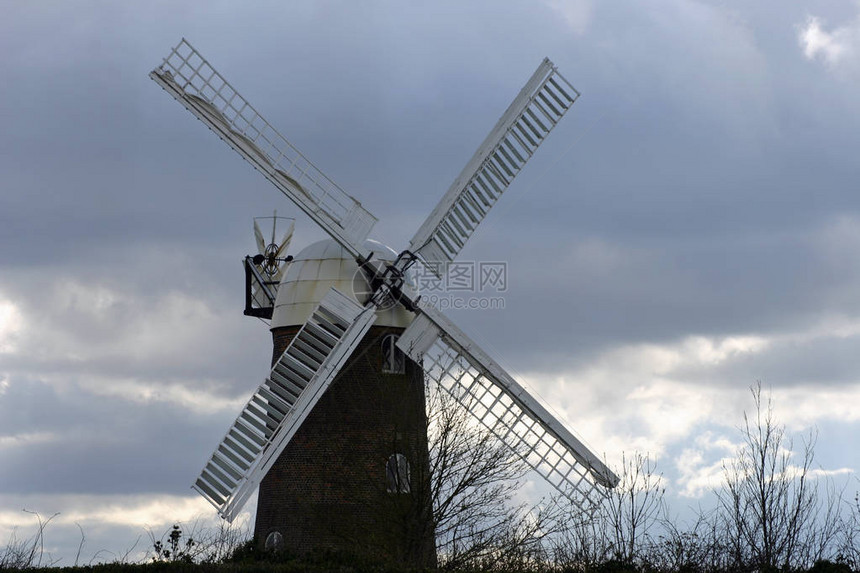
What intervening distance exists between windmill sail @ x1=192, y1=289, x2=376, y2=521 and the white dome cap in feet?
1.95

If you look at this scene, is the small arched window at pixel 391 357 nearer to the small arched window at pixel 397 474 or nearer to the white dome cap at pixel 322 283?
the white dome cap at pixel 322 283

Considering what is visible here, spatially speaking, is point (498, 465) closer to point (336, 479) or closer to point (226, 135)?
point (336, 479)

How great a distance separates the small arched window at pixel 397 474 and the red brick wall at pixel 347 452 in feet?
0.49

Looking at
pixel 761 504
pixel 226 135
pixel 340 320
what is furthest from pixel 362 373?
pixel 761 504

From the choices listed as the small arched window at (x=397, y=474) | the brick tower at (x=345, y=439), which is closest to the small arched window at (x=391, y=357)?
the brick tower at (x=345, y=439)

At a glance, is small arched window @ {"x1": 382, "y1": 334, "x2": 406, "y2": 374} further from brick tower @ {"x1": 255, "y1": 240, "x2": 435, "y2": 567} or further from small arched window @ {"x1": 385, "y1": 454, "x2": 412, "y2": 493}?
small arched window @ {"x1": 385, "y1": 454, "x2": 412, "y2": 493}

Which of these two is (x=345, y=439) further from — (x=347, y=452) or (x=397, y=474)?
(x=397, y=474)

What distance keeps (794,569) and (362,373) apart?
26.4ft

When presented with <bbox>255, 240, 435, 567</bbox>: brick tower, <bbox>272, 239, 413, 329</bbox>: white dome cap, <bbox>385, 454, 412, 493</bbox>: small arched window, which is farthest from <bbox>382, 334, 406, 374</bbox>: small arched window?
<bbox>385, 454, 412, 493</bbox>: small arched window

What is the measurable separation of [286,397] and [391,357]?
2098 mm

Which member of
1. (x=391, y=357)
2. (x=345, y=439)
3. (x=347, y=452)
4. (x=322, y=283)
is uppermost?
(x=322, y=283)

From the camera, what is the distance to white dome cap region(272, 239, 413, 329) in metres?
21.7

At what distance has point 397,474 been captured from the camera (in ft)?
64.1

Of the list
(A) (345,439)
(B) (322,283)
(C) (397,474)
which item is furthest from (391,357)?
(C) (397,474)
